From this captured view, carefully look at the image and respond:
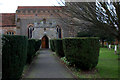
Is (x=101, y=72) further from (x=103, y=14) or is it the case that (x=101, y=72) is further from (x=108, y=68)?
(x=103, y=14)

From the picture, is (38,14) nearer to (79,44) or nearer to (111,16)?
(79,44)

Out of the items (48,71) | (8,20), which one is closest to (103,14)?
(48,71)

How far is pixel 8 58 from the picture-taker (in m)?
5.25

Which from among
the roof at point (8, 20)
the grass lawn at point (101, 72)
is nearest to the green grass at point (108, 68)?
the grass lawn at point (101, 72)

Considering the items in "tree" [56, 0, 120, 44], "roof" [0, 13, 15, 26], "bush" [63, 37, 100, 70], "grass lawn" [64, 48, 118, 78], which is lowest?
"grass lawn" [64, 48, 118, 78]

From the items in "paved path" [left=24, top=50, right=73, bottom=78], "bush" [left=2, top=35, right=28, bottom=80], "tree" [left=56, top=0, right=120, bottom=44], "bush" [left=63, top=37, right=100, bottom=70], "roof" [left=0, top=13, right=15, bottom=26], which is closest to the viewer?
"tree" [left=56, top=0, right=120, bottom=44]

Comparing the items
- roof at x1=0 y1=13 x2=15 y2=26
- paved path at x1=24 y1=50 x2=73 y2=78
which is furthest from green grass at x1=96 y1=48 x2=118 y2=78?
roof at x1=0 y1=13 x2=15 y2=26

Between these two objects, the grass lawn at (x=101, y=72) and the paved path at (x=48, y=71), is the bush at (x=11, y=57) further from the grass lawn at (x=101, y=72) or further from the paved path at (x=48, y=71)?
the grass lawn at (x=101, y=72)

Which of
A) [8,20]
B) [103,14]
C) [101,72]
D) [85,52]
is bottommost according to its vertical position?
[101,72]

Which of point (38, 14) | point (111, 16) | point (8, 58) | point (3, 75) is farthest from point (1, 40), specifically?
point (38, 14)

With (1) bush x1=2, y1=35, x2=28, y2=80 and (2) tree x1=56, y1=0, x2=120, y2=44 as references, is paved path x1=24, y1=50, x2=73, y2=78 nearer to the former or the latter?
(1) bush x1=2, y1=35, x2=28, y2=80

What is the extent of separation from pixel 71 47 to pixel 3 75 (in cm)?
452

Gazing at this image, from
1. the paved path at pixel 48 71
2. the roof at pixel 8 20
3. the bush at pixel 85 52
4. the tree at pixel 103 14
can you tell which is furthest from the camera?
the roof at pixel 8 20

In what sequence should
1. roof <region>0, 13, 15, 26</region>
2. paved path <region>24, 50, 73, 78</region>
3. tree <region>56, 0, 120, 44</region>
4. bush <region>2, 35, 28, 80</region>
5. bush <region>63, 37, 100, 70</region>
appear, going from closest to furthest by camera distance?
tree <region>56, 0, 120, 44</region> → bush <region>2, 35, 28, 80</region> → paved path <region>24, 50, 73, 78</region> → bush <region>63, 37, 100, 70</region> → roof <region>0, 13, 15, 26</region>
